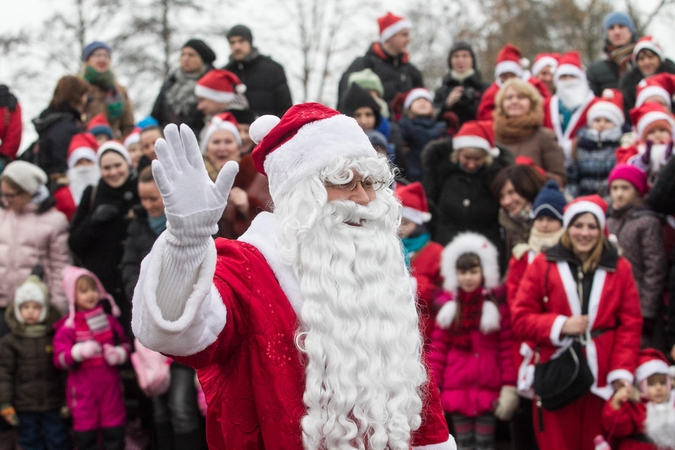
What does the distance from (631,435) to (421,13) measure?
25.6m

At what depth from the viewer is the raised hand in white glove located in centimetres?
261

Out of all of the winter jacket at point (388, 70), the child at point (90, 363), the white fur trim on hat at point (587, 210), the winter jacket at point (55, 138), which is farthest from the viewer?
the winter jacket at point (388, 70)

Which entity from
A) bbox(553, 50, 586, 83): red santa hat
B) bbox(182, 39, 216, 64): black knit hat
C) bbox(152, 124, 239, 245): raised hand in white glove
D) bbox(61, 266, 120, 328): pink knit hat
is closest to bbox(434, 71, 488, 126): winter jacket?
bbox(553, 50, 586, 83): red santa hat

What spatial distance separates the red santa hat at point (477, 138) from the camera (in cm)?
763

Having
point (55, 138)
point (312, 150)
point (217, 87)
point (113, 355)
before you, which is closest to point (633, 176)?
point (217, 87)

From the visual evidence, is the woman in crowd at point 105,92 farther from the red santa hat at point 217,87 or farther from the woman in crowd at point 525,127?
the woman in crowd at point 525,127

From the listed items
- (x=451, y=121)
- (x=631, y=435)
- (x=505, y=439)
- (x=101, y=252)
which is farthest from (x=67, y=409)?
(x=451, y=121)

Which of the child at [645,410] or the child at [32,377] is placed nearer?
the child at [645,410]

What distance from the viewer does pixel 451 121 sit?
9828 mm

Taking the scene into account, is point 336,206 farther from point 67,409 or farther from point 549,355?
point 67,409

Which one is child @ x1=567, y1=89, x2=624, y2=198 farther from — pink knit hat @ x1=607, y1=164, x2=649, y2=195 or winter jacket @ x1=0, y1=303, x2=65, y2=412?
winter jacket @ x1=0, y1=303, x2=65, y2=412

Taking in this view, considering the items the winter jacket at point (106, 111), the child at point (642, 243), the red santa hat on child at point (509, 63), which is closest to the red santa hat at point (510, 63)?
the red santa hat on child at point (509, 63)

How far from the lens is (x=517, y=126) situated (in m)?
8.20

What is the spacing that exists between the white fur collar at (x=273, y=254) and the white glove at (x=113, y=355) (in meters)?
3.88
